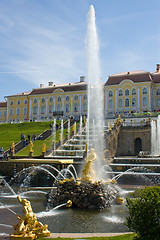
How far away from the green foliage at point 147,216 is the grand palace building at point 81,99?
38.6 metres

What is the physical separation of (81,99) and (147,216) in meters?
54.2

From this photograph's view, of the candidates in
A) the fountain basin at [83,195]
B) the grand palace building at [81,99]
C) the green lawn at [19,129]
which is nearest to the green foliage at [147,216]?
the fountain basin at [83,195]

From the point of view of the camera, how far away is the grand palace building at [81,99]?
168ft

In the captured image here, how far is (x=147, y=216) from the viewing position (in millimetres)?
5027

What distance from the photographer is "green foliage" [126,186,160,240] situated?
4859 millimetres

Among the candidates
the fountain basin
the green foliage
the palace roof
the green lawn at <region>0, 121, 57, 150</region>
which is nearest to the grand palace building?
the palace roof

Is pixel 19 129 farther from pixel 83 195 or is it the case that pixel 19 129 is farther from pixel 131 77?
pixel 83 195

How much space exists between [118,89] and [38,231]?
48.5 m

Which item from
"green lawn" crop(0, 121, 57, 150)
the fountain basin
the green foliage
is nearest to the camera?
the green foliage

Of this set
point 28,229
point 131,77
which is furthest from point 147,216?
point 131,77

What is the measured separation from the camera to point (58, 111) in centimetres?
6041

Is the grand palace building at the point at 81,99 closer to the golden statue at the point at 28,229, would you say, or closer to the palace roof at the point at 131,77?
the palace roof at the point at 131,77

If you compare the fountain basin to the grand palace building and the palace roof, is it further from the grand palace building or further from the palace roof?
the palace roof

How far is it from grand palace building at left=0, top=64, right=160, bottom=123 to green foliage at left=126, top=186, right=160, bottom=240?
3861 centimetres
